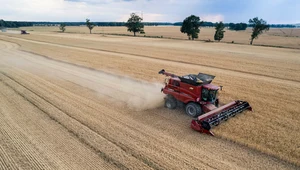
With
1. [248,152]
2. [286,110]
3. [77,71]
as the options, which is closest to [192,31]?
[77,71]

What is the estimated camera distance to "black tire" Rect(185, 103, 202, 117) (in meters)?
10.0

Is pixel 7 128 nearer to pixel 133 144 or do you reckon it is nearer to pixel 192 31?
pixel 133 144

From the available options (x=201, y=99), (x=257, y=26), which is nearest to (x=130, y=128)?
(x=201, y=99)

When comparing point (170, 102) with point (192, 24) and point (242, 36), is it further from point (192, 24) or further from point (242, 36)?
point (242, 36)

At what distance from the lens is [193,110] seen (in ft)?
33.3

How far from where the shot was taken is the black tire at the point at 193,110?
10.0 metres

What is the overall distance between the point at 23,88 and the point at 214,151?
44.6 feet

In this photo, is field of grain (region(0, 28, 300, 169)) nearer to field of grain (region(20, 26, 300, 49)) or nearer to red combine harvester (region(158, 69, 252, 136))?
red combine harvester (region(158, 69, 252, 136))

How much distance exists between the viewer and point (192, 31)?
63062 mm

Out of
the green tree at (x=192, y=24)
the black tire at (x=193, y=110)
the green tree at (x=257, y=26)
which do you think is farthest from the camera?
the green tree at (x=192, y=24)

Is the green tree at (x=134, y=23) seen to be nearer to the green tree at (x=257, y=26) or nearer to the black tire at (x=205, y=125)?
the green tree at (x=257, y=26)

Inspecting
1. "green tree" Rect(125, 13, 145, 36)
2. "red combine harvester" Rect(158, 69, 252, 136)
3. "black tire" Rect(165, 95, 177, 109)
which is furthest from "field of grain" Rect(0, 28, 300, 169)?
"green tree" Rect(125, 13, 145, 36)

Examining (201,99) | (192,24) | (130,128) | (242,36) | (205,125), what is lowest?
(130,128)

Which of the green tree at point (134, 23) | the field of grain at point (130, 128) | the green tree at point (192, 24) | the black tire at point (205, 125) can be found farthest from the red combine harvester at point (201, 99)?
the green tree at point (134, 23)
